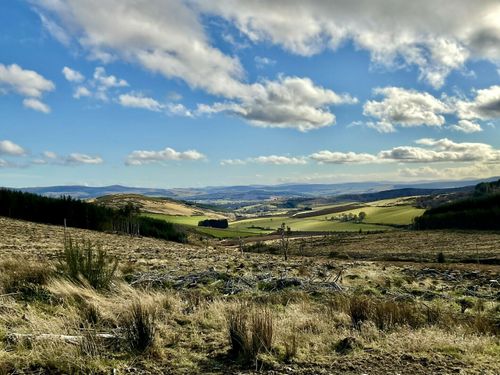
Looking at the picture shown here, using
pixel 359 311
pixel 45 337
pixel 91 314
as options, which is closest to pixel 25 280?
pixel 91 314

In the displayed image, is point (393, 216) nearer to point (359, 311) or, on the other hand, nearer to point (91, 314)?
point (359, 311)

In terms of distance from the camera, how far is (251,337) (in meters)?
6.21

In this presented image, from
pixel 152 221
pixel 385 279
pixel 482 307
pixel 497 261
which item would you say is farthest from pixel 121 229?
pixel 482 307

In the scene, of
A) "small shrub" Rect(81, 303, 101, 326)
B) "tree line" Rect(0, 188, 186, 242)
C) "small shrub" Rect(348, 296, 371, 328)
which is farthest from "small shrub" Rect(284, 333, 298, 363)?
"tree line" Rect(0, 188, 186, 242)

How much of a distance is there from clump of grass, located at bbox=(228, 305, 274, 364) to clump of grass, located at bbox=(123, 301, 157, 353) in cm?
127

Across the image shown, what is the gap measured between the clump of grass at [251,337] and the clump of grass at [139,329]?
1.27 metres

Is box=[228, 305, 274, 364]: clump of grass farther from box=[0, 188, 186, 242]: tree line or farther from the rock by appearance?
box=[0, 188, 186, 242]: tree line

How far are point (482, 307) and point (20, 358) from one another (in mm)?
11781

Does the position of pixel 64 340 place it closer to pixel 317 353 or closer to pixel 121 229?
pixel 317 353

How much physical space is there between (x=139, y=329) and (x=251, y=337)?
70.6 inches

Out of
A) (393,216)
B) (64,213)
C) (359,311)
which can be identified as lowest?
(393,216)

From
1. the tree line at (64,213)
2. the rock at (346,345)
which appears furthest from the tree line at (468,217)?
the rock at (346,345)

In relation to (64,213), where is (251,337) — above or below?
above

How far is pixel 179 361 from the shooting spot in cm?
593
